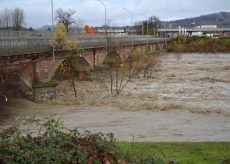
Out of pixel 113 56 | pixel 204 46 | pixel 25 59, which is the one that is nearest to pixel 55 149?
pixel 25 59

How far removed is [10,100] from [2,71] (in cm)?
326

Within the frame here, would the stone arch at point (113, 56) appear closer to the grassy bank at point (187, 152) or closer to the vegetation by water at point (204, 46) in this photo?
the grassy bank at point (187, 152)

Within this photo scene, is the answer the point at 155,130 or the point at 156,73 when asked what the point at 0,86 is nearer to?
the point at 155,130

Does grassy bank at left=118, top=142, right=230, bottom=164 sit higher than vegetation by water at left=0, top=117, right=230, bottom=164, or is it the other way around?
vegetation by water at left=0, top=117, right=230, bottom=164

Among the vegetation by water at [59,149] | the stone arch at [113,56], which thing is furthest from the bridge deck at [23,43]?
the vegetation by water at [59,149]

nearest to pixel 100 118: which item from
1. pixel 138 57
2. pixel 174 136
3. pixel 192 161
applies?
pixel 174 136

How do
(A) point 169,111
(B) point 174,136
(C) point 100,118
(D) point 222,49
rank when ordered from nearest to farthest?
(B) point 174,136 → (C) point 100,118 → (A) point 169,111 → (D) point 222,49

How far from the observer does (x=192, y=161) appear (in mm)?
11898

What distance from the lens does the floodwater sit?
24.4 m

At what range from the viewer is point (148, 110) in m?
32.7

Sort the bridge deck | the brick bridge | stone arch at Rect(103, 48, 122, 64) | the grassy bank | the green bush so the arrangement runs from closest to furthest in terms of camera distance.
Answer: the green bush < the grassy bank < the bridge deck < the brick bridge < stone arch at Rect(103, 48, 122, 64)

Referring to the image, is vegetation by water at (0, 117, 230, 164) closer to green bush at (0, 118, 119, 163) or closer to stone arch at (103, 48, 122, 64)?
green bush at (0, 118, 119, 163)

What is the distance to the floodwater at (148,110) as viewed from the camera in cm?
2436

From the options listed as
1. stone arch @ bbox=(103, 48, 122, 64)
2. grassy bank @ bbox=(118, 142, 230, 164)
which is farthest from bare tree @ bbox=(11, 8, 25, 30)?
grassy bank @ bbox=(118, 142, 230, 164)
